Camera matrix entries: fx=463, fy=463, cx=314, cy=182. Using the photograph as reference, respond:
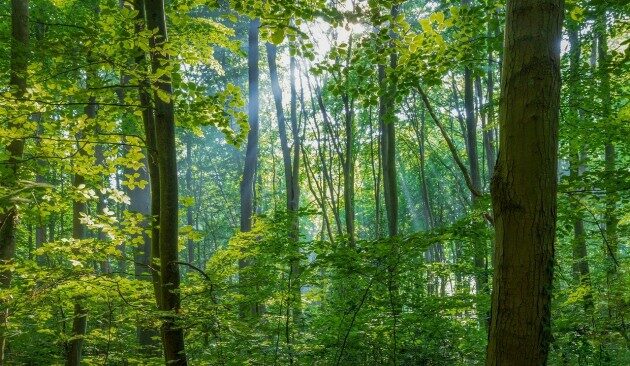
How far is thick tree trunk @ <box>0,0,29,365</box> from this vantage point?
3900 millimetres

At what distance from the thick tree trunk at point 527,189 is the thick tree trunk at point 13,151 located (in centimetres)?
325

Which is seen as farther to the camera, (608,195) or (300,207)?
(300,207)

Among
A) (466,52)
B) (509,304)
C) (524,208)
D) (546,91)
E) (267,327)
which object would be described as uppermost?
(466,52)

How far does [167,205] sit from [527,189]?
276cm

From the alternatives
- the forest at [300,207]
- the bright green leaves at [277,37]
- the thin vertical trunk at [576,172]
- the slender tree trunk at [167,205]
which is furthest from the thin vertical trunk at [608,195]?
the slender tree trunk at [167,205]

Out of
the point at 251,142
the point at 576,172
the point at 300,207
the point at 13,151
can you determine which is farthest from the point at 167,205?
the point at 251,142

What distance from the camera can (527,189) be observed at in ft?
6.64

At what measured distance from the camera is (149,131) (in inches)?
173

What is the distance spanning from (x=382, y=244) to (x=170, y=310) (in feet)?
6.77

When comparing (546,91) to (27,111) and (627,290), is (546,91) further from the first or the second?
(627,290)

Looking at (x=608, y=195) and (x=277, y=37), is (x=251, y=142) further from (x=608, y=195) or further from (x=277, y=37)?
(x=608, y=195)

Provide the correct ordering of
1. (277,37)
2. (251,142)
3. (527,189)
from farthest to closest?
(251,142) → (277,37) → (527,189)

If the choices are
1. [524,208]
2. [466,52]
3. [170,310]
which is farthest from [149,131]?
[524,208]

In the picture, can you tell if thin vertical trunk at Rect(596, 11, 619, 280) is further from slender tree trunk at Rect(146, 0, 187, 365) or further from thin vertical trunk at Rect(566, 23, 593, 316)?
slender tree trunk at Rect(146, 0, 187, 365)
